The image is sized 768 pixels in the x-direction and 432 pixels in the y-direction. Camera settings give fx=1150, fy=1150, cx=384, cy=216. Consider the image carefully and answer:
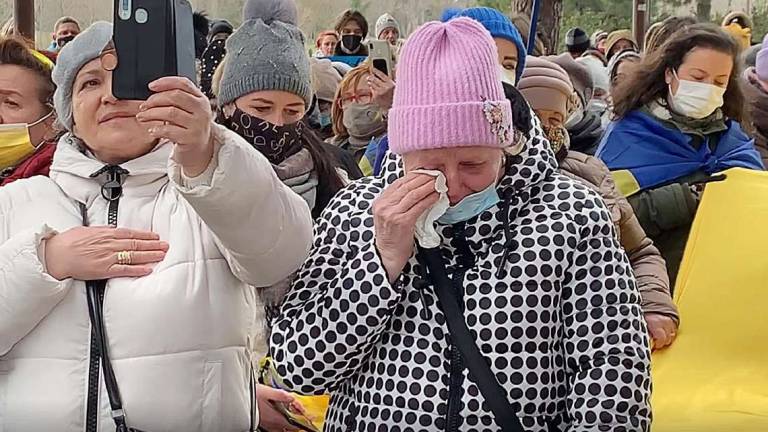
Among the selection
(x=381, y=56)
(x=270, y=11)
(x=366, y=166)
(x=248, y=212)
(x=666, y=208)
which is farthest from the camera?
(x=366, y=166)

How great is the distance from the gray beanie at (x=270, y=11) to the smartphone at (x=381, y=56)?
370 millimetres

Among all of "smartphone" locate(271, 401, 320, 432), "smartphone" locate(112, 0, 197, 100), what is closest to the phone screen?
"smartphone" locate(271, 401, 320, 432)

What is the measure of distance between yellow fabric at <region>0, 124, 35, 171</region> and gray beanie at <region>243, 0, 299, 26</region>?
91cm

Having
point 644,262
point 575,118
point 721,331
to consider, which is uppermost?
point 575,118

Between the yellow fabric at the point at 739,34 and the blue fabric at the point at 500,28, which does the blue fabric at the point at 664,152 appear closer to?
the yellow fabric at the point at 739,34

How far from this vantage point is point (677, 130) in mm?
4375

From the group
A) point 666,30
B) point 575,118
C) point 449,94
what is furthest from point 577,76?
point 449,94

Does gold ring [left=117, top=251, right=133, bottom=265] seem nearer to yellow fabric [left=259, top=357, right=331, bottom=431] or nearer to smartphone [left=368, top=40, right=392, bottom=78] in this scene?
yellow fabric [left=259, top=357, right=331, bottom=431]

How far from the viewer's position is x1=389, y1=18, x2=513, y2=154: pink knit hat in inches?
90.9

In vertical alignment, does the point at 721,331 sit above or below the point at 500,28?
below

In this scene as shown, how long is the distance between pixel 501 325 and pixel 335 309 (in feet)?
1.11

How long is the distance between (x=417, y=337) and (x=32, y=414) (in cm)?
80

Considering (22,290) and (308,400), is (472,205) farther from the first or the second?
(308,400)

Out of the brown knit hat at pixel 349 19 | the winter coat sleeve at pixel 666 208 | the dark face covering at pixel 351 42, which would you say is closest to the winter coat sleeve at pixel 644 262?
the winter coat sleeve at pixel 666 208
